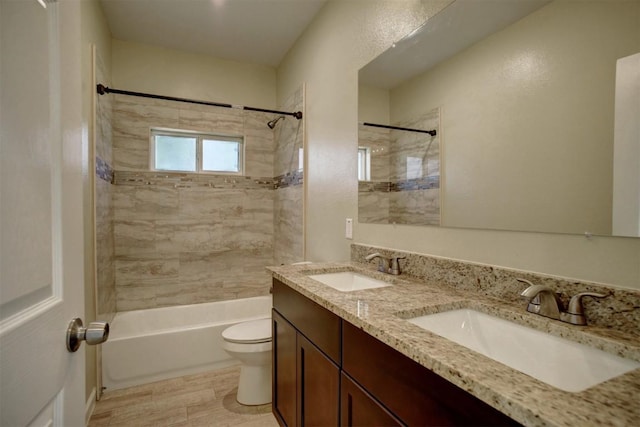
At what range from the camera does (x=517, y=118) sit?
110 cm

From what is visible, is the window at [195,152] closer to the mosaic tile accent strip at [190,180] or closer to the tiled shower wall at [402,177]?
the mosaic tile accent strip at [190,180]

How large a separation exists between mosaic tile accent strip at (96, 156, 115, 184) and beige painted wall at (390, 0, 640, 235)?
90.8 inches

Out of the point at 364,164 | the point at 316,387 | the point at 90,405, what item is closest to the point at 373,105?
the point at 364,164

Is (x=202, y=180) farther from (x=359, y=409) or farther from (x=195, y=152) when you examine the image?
(x=359, y=409)

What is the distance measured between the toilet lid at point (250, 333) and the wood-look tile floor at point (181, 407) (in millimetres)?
443

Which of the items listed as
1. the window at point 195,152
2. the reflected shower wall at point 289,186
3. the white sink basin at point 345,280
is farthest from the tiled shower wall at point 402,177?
the window at point 195,152

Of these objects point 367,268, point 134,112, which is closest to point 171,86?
point 134,112

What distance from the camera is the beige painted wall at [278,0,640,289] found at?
0.91 metres

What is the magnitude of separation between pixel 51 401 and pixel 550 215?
132cm

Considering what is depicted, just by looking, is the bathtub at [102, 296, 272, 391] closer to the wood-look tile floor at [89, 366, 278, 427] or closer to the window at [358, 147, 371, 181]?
the wood-look tile floor at [89, 366, 278, 427]

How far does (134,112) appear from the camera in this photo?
2.95 meters

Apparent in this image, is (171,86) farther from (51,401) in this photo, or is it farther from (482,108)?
(51,401)

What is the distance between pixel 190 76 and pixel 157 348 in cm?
249

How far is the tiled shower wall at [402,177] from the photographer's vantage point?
4.79ft
